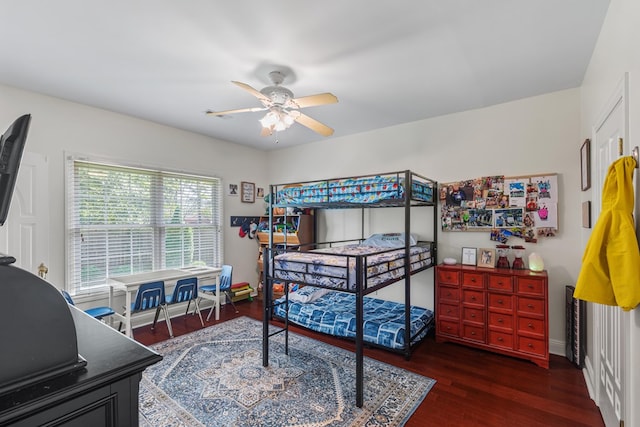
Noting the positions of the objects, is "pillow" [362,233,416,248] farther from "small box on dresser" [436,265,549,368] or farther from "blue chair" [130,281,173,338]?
"blue chair" [130,281,173,338]

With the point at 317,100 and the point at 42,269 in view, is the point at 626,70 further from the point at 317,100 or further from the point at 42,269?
the point at 42,269

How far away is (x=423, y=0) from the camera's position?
181 centimetres

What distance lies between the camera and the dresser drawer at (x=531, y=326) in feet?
9.18

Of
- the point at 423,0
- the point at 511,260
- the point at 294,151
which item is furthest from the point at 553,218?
the point at 294,151

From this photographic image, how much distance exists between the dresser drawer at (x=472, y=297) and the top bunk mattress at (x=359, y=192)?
1.11 metres

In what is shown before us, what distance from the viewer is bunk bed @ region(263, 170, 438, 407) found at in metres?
2.46

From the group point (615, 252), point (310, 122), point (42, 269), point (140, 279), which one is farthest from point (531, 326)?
point (42, 269)

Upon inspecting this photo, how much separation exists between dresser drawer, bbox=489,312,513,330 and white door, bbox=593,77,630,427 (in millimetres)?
714

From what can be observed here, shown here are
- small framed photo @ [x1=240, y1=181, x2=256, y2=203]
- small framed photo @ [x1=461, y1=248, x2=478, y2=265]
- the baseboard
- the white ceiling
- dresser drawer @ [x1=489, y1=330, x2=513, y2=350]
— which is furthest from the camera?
small framed photo @ [x1=240, y1=181, x2=256, y2=203]

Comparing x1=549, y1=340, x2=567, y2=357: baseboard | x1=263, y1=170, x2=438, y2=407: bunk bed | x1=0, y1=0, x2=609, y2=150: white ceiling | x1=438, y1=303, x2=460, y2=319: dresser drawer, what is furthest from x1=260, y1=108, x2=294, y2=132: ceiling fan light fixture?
x1=549, y1=340, x2=567, y2=357: baseboard

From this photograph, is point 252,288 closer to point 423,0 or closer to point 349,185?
point 349,185

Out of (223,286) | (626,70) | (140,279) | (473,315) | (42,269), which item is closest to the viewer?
(626,70)

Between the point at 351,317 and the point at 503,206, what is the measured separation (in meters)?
2.15

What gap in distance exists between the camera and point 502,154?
11.1 feet
